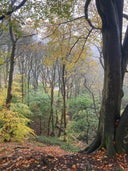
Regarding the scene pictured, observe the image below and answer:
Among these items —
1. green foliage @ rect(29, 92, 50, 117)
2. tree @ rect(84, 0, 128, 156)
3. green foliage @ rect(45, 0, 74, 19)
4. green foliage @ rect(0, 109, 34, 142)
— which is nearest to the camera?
green foliage @ rect(45, 0, 74, 19)

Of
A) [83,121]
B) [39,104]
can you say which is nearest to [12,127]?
[83,121]

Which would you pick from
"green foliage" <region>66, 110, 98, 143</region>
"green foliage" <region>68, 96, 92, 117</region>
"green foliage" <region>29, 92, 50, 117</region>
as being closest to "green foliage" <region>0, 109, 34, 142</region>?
"green foliage" <region>66, 110, 98, 143</region>

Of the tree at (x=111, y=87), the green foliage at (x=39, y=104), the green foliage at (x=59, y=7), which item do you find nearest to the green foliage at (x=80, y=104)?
the green foliage at (x=39, y=104)

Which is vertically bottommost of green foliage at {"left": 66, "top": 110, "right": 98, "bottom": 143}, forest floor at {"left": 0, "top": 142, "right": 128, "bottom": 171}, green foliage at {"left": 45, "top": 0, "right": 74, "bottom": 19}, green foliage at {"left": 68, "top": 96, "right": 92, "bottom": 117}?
green foliage at {"left": 66, "top": 110, "right": 98, "bottom": 143}

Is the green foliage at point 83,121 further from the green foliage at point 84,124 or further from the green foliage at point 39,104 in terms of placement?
the green foliage at point 39,104

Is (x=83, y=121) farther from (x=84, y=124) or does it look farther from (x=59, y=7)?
(x=59, y=7)

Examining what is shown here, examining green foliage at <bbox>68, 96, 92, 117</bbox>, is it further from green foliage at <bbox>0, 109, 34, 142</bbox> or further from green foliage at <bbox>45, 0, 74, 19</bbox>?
green foliage at <bbox>45, 0, 74, 19</bbox>

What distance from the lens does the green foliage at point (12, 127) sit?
36.2 ft

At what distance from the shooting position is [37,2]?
589 centimetres

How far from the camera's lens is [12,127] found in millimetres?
11492

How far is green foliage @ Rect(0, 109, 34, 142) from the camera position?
1104 cm

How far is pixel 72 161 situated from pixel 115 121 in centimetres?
170

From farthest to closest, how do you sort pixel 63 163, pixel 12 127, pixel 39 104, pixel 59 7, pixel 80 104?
pixel 39 104 < pixel 80 104 < pixel 12 127 < pixel 59 7 < pixel 63 163

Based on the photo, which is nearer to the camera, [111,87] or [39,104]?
[111,87]
